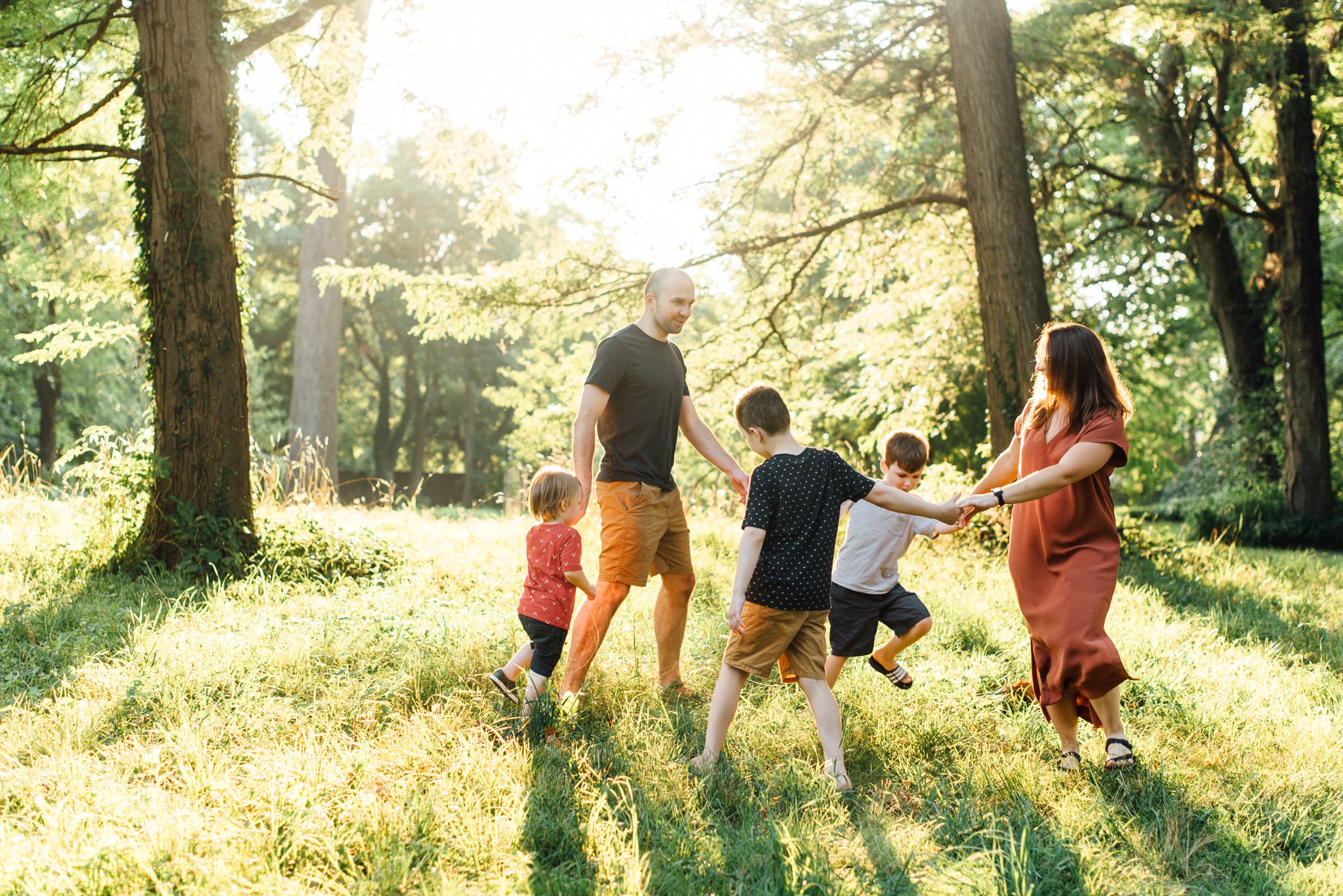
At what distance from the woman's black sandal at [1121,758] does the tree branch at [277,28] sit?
25.1 ft

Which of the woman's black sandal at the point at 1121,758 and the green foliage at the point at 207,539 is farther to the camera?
the green foliage at the point at 207,539

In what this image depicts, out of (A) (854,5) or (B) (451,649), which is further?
(A) (854,5)

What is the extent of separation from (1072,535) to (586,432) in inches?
84.5

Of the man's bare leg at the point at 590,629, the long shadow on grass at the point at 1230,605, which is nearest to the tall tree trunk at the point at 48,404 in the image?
the man's bare leg at the point at 590,629

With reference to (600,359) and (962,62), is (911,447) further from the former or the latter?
(962,62)

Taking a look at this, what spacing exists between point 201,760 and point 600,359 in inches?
92.2

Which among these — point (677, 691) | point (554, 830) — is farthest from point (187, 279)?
point (554, 830)

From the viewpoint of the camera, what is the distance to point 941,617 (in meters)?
6.02

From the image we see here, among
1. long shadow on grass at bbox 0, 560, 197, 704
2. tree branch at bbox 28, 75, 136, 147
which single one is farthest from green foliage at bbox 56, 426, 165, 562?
tree branch at bbox 28, 75, 136, 147

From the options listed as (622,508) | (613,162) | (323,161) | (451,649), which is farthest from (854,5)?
(323,161)

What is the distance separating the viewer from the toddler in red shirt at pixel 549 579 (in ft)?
→ 13.5

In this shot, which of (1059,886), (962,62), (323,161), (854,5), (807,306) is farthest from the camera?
(323,161)

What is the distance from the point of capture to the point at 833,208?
11531 mm

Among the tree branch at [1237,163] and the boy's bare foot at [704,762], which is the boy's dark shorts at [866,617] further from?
the tree branch at [1237,163]
